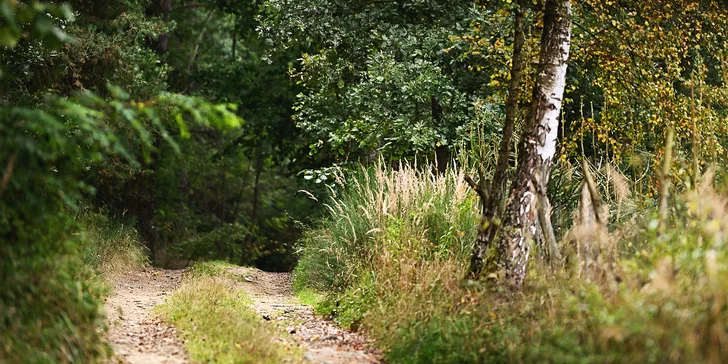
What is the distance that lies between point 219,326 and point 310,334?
121 centimetres

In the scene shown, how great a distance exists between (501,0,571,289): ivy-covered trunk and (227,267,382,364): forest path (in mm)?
1521

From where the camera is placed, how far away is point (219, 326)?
22.9 feet

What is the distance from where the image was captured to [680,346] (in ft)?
13.6

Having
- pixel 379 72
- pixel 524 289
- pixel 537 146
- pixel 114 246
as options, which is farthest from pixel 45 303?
pixel 114 246

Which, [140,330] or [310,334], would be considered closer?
[140,330]

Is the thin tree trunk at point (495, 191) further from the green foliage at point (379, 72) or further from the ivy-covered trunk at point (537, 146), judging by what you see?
the green foliage at point (379, 72)

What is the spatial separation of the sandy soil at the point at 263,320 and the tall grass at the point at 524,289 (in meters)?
0.27

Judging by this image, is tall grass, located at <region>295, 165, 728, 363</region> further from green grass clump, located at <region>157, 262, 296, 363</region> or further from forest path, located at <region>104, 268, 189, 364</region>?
forest path, located at <region>104, 268, 189, 364</region>

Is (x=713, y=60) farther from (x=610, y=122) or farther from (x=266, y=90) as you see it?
(x=266, y=90)

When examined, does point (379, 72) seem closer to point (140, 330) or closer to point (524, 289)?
point (524, 289)

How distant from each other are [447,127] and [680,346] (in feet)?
28.6

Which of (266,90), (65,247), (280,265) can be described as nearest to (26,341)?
(65,247)

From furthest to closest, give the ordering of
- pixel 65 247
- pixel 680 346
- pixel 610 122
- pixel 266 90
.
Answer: pixel 266 90
pixel 610 122
pixel 65 247
pixel 680 346

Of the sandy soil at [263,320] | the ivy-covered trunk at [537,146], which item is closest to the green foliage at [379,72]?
the sandy soil at [263,320]
